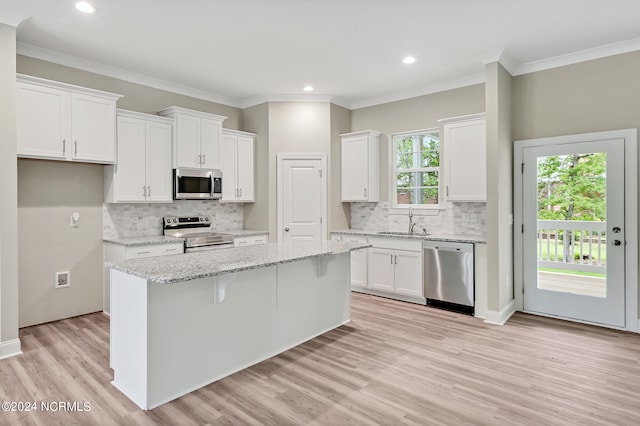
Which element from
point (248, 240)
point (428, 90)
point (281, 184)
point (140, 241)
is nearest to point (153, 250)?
point (140, 241)

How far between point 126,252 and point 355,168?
338 centimetres

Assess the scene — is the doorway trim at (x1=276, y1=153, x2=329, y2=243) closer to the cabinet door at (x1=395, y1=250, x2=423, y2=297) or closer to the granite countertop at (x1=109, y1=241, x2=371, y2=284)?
the cabinet door at (x1=395, y1=250, x2=423, y2=297)

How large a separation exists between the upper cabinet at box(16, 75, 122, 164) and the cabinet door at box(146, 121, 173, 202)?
1.51 ft

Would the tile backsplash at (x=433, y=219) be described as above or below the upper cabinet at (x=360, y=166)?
below

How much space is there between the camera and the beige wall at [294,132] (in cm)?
582

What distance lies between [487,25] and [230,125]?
394 centimetres

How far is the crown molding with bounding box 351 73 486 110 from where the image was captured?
492 cm

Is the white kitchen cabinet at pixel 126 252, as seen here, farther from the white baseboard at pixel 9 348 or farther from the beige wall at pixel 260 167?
the beige wall at pixel 260 167

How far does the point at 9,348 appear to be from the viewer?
3.27 metres

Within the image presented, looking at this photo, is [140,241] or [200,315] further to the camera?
[140,241]

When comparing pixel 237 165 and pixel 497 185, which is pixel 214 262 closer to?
pixel 497 185

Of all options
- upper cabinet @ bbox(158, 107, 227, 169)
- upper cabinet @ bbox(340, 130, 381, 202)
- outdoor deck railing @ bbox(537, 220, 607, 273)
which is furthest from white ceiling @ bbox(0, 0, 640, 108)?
outdoor deck railing @ bbox(537, 220, 607, 273)

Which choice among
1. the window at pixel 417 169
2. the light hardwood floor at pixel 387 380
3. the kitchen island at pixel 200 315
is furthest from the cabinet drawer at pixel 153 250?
the window at pixel 417 169

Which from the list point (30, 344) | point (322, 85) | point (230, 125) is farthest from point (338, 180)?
point (30, 344)
